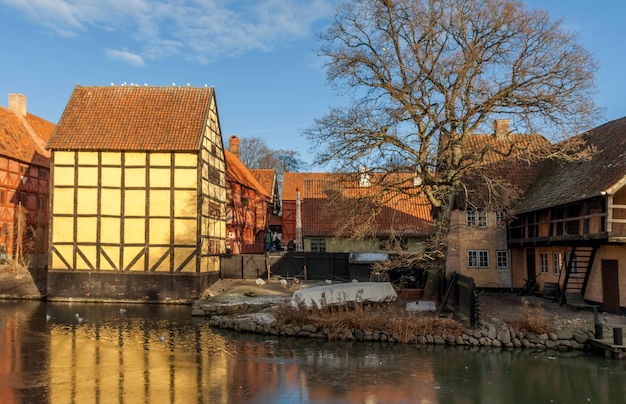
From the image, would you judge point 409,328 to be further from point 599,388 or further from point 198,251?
point 198,251

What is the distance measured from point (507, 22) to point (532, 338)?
35.5ft

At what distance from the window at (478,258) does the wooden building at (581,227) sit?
141 centimetres

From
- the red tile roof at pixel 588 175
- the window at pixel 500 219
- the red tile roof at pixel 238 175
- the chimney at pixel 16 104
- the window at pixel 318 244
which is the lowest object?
the window at pixel 318 244

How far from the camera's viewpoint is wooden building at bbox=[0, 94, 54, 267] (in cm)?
3072

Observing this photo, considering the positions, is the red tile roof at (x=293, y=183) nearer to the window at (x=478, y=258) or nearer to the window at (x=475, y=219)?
the window at (x=475, y=219)

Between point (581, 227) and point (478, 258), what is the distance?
694 centimetres

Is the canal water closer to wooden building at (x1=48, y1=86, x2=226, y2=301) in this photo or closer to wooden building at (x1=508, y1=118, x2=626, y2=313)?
wooden building at (x1=508, y1=118, x2=626, y2=313)

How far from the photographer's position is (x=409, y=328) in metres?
15.8

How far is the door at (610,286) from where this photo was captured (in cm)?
1755

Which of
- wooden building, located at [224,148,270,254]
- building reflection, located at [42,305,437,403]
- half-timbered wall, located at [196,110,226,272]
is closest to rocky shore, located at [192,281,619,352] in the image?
building reflection, located at [42,305,437,403]

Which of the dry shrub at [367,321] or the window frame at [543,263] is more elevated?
the window frame at [543,263]

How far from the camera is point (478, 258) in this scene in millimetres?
25000

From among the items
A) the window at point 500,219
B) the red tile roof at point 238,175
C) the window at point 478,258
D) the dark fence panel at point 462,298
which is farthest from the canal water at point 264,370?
the red tile roof at point 238,175

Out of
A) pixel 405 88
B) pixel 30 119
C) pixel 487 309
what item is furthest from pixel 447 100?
pixel 30 119
